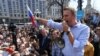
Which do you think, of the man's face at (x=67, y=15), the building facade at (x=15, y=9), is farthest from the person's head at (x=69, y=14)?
the building facade at (x=15, y=9)

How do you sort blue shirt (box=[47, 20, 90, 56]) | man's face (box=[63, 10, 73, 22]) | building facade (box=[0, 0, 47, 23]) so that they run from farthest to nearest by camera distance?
building facade (box=[0, 0, 47, 23]), blue shirt (box=[47, 20, 90, 56]), man's face (box=[63, 10, 73, 22])

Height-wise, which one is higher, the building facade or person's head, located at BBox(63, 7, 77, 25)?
person's head, located at BBox(63, 7, 77, 25)

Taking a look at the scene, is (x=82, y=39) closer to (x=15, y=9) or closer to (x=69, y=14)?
(x=69, y=14)

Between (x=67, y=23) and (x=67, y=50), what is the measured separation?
1.28 feet

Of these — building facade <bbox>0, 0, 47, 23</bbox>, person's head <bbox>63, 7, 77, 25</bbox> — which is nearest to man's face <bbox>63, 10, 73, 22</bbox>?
person's head <bbox>63, 7, 77, 25</bbox>

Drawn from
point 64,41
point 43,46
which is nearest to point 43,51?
point 43,46

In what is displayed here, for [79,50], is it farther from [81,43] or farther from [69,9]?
[69,9]

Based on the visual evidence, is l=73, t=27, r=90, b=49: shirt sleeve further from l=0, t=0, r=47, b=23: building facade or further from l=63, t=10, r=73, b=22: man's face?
l=0, t=0, r=47, b=23: building facade

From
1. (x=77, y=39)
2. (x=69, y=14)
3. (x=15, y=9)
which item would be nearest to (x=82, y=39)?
(x=77, y=39)

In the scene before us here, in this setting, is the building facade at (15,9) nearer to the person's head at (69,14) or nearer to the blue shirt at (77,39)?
the blue shirt at (77,39)

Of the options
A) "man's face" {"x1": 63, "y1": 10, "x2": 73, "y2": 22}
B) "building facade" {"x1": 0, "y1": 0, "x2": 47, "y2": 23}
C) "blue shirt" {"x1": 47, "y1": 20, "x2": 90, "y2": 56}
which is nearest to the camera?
"man's face" {"x1": 63, "y1": 10, "x2": 73, "y2": 22}

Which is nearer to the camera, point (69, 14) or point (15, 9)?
point (69, 14)

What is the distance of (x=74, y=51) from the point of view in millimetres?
4637

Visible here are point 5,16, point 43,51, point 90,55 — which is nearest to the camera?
point 90,55
